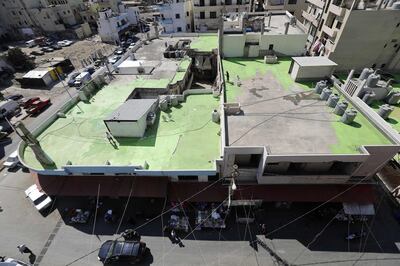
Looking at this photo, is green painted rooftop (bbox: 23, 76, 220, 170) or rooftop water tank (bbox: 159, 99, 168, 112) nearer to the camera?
green painted rooftop (bbox: 23, 76, 220, 170)

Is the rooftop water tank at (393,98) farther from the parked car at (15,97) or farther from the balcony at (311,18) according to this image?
the parked car at (15,97)

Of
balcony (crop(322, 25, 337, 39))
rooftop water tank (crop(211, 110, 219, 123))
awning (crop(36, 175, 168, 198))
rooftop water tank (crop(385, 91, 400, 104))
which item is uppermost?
balcony (crop(322, 25, 337, 39))

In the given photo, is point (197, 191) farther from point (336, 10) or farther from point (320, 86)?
point (336, 10)

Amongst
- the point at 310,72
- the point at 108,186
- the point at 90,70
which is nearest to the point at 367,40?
the point at 310,72

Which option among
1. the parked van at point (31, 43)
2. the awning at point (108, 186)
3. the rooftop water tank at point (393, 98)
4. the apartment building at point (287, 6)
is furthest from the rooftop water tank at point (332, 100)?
the parked van at point (31, 43)

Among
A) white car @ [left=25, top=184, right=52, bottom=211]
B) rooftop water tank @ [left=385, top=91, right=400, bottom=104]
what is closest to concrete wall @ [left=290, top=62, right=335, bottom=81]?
rooftop water tank @ [left=385, top=91, right=400, bottom=104]

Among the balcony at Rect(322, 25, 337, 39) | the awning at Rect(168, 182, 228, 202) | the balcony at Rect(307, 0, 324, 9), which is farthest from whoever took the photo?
the balcony at Rect(307, 0, 324, 9)

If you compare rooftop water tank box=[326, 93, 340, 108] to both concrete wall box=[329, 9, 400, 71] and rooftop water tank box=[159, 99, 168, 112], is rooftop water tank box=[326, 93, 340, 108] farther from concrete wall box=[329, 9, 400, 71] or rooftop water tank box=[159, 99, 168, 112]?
concrete wall box=[329, 9, 400, 71]

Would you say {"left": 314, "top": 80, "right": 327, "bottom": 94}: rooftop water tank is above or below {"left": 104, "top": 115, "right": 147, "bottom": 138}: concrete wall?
above
